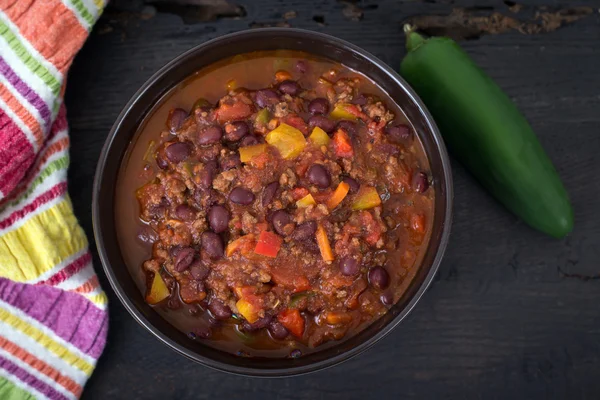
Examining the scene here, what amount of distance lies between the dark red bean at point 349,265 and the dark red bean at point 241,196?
0.48 metres

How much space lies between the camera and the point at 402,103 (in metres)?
2.82

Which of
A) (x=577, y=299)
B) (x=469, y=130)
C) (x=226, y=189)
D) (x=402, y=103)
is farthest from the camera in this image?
(x=577, y=299)

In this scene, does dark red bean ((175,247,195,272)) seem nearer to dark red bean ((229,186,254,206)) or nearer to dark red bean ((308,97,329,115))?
dark red bean ((229,186,254,206))

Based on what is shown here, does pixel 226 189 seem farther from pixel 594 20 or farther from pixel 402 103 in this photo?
pixel 594 20

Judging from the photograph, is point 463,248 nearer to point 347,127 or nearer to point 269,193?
point 347,127

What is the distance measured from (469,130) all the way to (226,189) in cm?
127

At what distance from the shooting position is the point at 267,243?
2.57m

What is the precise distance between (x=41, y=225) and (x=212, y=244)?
962 millimetres

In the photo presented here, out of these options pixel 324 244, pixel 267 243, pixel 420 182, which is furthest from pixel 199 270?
pixel 420 182

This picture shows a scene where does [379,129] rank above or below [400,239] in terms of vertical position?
above

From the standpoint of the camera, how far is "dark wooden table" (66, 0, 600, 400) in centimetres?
319

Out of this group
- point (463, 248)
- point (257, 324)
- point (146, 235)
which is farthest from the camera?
point (463, 248)

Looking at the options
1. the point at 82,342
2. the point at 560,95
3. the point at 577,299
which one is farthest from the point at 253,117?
the point at 577,299

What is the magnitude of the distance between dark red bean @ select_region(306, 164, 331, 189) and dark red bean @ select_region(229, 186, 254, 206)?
0.27 m
